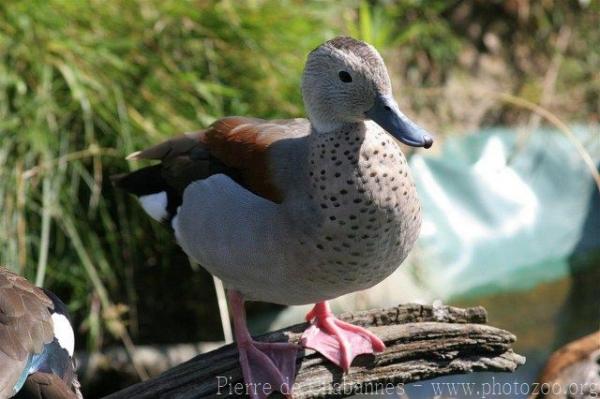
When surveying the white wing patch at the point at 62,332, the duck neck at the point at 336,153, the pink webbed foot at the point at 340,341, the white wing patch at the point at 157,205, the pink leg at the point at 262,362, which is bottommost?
the white wing patch at the point at 62,332

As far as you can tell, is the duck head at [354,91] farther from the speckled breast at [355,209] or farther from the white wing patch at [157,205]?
the white wing patch at [157,205]

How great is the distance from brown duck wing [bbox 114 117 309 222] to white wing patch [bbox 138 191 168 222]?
15 millimetres

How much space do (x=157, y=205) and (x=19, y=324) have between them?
60 cm

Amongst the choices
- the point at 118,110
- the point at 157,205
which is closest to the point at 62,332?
the point at 157,205

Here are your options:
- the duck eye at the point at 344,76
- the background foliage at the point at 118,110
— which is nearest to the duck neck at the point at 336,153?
the duck eye at the point at 344,76

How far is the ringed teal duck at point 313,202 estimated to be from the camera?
2.18 meters

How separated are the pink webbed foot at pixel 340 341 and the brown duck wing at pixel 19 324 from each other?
659 millimetres

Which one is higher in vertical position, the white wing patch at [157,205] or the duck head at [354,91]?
the duck head at [354,91]

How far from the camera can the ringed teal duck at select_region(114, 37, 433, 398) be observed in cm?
218

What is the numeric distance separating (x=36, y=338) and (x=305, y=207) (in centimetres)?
→ 66

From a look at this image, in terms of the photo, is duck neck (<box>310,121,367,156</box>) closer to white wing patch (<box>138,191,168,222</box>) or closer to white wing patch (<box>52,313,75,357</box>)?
white wing patch (<box>138,191,168,222</box>)

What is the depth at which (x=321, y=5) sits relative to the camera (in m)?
4.14

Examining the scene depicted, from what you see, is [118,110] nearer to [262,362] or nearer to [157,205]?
[157,205]

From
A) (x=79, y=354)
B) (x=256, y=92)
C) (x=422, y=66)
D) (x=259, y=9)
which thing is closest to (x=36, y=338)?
(x=79, y=354)
